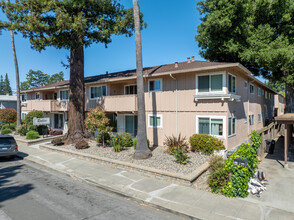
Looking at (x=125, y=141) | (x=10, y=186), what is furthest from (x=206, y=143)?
(x=10, y=186)

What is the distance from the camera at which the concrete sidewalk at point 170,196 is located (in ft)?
19.8

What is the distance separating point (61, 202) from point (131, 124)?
1105cm

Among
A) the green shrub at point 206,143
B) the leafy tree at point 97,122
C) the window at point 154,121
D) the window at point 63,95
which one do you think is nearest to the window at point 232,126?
the green shrub at point 206,143

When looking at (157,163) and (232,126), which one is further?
(232,126)

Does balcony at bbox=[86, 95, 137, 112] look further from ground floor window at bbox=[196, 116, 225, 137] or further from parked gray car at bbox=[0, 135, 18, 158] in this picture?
parked gray car at bbox=[0, 135, 18, 158]

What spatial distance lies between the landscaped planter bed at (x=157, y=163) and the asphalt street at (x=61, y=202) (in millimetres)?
2314

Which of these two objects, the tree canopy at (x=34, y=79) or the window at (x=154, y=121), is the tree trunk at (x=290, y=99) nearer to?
the window at (x=154, y=121)

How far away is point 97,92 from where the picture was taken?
1947 cm

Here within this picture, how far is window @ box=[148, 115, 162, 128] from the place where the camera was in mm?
15220

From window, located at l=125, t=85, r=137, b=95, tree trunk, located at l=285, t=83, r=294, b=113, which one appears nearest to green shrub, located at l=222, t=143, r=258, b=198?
window, located at l=125, t=85, r=137, b=95

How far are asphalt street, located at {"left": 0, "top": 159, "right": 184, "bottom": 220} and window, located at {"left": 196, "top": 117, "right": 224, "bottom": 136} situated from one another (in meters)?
7.81

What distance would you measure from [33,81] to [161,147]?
2660 inches

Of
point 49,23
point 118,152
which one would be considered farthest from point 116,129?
point 49,23

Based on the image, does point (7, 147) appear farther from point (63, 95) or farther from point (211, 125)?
point (211, 125)
